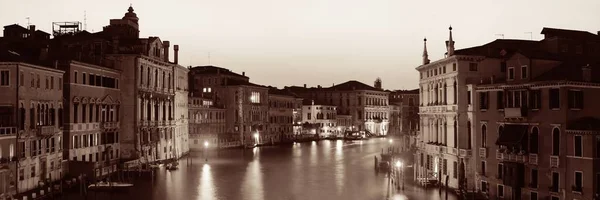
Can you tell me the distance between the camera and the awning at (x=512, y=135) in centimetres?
2369

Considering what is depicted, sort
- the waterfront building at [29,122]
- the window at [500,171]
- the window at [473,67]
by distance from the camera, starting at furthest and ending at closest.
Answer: the window at [473,67], the waterfront building at [29,122], the window at [500,171]

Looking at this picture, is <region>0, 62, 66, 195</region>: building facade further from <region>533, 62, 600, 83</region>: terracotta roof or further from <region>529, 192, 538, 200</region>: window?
<region>533, 62, 600, 83</region>: terracotta roof

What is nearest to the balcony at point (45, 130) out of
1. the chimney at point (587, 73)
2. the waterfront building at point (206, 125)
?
the chimney at point (587, 73)

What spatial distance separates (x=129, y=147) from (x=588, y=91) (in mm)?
28912

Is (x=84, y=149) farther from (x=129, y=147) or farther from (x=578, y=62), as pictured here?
(x=578, y=62)

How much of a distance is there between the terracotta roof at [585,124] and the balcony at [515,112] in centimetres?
206

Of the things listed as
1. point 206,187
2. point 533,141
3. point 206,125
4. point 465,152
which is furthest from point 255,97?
point 533,141

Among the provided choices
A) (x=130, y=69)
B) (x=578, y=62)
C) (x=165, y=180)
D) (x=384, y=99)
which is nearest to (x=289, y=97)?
(x=384, y=99)

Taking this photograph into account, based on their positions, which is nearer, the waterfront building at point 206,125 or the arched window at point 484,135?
the arched window at point 484,135

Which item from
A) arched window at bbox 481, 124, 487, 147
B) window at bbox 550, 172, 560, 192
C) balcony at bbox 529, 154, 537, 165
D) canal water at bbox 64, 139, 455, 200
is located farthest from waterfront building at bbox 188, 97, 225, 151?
window at bbox 550, 172, 560, 192

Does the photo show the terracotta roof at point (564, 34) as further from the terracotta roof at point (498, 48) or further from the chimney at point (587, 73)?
the chimney at point (587, 73)

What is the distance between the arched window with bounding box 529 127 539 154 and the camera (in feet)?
76.5

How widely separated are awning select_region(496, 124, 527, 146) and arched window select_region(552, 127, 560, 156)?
1.41 metres

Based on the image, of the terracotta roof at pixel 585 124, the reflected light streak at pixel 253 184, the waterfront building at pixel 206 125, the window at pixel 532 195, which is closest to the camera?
the terracotta roof at pixel 585 124
